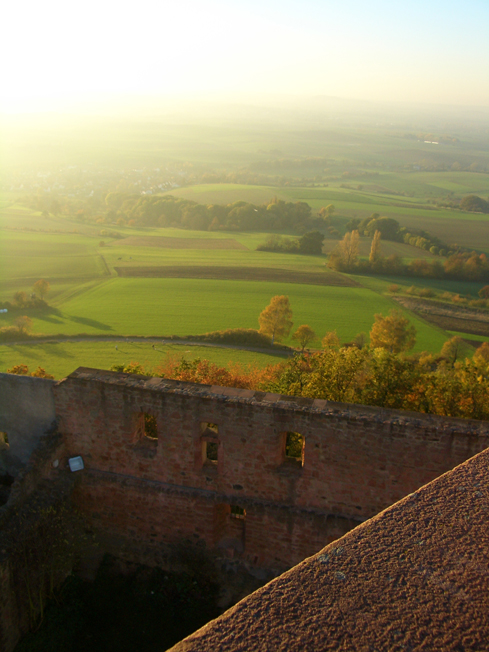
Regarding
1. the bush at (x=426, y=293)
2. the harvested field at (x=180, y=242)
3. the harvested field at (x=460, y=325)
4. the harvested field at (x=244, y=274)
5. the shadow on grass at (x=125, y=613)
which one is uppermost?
the harvested field at (x=180, y=242)

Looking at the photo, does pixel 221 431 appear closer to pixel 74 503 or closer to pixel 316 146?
pixel 74 503

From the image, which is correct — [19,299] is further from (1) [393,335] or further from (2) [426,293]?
(2) [426,293]

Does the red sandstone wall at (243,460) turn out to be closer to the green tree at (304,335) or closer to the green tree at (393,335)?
the green tree at (304,335)

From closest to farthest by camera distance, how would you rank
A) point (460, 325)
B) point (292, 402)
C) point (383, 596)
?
point (383, 596)
point (292, 402)
point (460, 325)

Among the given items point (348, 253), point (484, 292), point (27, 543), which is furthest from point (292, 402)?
point (348, 253)

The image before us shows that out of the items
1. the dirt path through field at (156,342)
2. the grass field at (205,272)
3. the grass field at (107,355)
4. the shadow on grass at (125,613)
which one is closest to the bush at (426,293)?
the grass field at (205,272)

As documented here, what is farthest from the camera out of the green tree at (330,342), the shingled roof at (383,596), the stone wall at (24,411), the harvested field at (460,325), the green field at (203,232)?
the green field at (203,232)

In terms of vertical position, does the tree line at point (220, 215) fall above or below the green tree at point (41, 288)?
above
